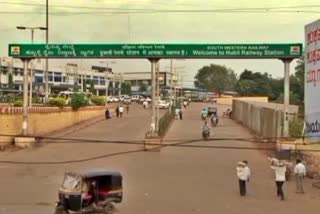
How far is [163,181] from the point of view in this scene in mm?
27297

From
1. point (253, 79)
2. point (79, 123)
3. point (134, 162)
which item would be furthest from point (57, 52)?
point (253, 79)

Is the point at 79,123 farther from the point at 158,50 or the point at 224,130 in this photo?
the point at 158,50

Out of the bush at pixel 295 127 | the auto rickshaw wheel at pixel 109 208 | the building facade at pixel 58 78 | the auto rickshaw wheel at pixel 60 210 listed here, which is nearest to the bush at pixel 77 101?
the bush at pixel 295 127

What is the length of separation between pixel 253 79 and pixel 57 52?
14838 centimetres

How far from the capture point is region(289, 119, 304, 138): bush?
36225 mm

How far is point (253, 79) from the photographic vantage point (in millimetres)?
185000

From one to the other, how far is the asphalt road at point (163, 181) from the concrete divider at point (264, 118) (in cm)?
215

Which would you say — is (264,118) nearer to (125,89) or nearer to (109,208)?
(109,208)

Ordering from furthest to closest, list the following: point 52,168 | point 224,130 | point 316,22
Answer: point 224,130 → point 52,168 → point 316,22

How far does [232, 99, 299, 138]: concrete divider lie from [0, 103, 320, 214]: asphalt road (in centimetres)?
215

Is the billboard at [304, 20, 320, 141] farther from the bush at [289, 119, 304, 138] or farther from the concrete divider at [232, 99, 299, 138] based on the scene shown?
the concrete divider at [232, 99, 299, 138]

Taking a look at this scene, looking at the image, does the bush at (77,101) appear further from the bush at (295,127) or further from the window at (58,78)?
the window at (58,78)

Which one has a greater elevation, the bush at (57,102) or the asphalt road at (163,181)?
the bush at (57,102)

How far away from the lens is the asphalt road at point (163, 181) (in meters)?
20.6
